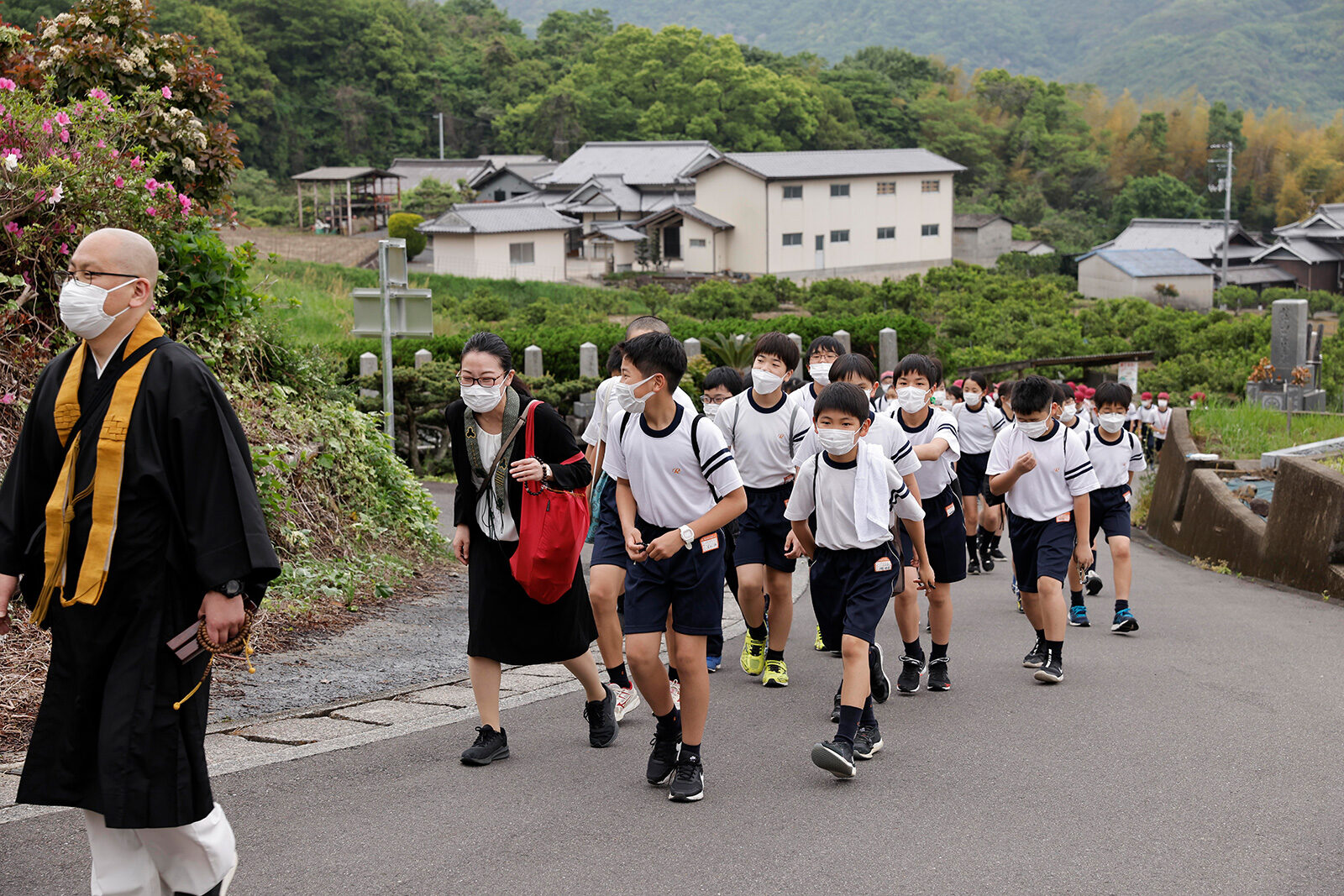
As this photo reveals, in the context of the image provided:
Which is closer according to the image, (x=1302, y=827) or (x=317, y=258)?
(x=1302, y=827)

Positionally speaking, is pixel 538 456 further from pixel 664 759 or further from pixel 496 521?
pixel 664 759

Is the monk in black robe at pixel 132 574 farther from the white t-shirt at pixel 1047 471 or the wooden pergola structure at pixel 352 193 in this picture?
the wooden pergola structure at pixel 352 193

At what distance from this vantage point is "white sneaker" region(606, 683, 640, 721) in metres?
6.08

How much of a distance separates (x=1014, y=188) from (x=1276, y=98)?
75.9m

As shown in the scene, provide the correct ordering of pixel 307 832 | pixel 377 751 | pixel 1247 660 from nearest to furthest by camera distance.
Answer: pixel 307 832 < pixel 377 751 < pixel 1247 660

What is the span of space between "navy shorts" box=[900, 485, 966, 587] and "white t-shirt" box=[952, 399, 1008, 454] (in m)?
3.82

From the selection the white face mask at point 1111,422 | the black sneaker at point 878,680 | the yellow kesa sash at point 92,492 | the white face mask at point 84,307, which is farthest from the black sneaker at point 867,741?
the white face mask at point 1111,422

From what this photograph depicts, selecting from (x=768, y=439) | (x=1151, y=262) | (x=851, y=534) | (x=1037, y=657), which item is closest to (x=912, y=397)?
(x=768, y=439)

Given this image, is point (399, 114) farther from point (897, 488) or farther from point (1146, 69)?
point (1146, 69)

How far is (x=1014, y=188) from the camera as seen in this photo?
2906 inches

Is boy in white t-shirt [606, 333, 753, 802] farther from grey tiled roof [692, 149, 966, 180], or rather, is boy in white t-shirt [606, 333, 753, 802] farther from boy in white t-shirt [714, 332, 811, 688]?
grey tiled roof [692, 149, 966, 180]

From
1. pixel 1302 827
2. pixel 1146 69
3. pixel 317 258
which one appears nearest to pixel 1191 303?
pixel 317 258

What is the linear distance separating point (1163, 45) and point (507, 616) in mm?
167041

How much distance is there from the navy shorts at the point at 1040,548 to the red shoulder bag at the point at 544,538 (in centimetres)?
306
